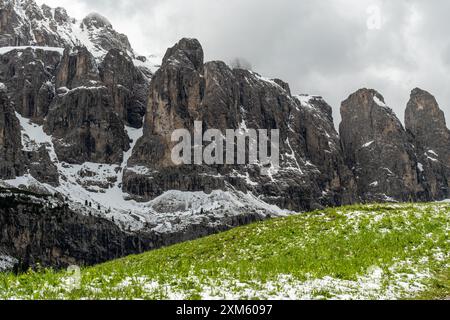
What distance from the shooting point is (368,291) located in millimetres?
20859

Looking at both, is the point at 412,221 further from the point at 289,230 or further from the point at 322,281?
the point at 322,281

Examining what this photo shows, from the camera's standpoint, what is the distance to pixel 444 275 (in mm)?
24125

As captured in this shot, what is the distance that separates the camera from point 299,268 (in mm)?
24891

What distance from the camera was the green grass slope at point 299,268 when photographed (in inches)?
771

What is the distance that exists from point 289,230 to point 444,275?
45.1ft

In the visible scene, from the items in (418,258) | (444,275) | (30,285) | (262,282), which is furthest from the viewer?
(418,258)

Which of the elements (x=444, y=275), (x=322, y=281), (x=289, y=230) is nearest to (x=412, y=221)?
(x=289, y=230)

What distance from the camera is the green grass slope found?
19594mm

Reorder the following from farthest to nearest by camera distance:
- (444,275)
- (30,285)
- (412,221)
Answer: (412,221), (444,275), (30,285)
